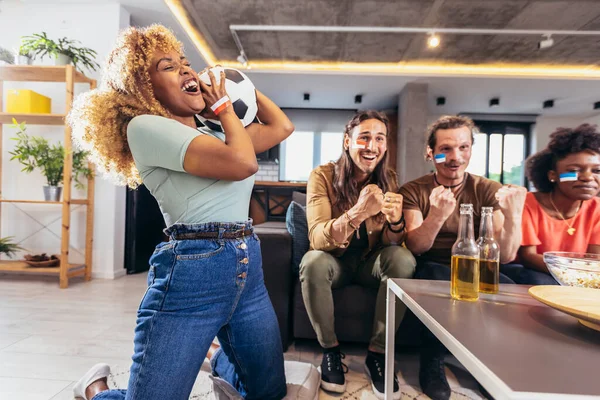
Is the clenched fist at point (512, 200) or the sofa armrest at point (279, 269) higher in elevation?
the clenched fist at point (512, 200)

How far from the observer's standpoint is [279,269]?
1644mm

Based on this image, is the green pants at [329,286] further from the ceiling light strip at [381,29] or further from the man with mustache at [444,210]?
the ceiling light strip at [381,29]

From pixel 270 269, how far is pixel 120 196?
2341 millimetres

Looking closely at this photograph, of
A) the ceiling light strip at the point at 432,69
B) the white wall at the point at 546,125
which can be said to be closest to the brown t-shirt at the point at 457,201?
the ceiling light strip at the point at 432,69

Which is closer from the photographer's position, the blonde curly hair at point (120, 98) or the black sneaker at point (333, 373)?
the blonde curly hair at point (120, 98)

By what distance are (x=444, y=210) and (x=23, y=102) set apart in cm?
338

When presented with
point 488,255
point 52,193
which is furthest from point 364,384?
point 52,193

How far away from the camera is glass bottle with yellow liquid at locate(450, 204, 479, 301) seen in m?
0.81

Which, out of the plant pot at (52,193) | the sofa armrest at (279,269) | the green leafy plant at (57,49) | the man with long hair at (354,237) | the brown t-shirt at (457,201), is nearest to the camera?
the man with long hair at (354,237)

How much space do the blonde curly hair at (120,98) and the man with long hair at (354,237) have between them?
752 millimetres

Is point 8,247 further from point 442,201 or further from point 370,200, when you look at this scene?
point 442,201

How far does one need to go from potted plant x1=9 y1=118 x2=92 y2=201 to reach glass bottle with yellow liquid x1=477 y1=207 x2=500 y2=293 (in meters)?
3.14

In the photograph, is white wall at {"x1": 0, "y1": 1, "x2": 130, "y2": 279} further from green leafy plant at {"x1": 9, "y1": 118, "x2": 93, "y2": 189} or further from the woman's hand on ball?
the woman's hand on ball

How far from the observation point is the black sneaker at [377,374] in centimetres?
128
